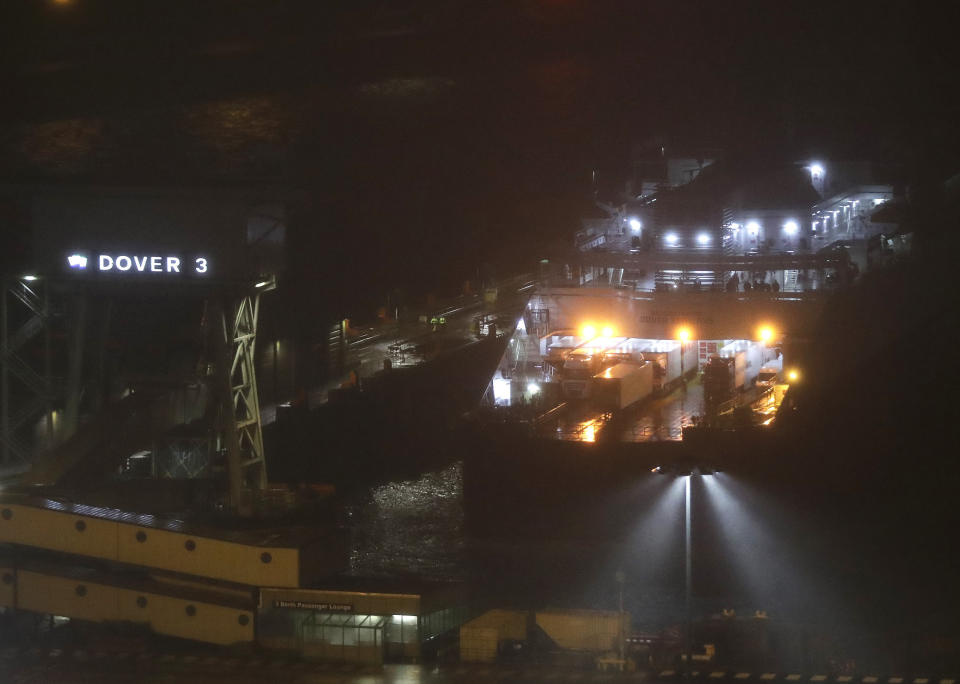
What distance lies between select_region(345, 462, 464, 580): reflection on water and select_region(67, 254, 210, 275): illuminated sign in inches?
140

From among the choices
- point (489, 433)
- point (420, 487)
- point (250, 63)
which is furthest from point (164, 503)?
point (250, 63)

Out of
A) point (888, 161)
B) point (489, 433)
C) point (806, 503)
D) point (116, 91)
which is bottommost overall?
point (806, 503)

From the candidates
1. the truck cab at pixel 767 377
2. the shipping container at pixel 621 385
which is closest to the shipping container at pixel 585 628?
the shipping container at pixel 621 385

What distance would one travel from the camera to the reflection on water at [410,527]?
14.0m

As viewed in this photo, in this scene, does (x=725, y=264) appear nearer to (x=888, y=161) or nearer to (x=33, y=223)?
(x=888, y=161)

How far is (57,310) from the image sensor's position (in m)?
15.1

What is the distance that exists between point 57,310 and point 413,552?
543cm

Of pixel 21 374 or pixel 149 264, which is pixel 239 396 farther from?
pixel 21 374

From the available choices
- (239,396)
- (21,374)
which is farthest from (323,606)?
(21,374)

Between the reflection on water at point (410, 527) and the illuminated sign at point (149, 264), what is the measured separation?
3567 millimetres

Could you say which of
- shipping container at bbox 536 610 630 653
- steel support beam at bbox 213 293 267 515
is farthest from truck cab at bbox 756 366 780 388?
steel support beam at bbox 213 293 267 515

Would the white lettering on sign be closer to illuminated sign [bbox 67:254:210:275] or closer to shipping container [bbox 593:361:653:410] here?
illuminated sign [bbox 67:254:210:275]

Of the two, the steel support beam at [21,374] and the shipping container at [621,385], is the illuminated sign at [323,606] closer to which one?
the shipping container at [621,385]

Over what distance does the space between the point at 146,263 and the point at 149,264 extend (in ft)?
0.12
